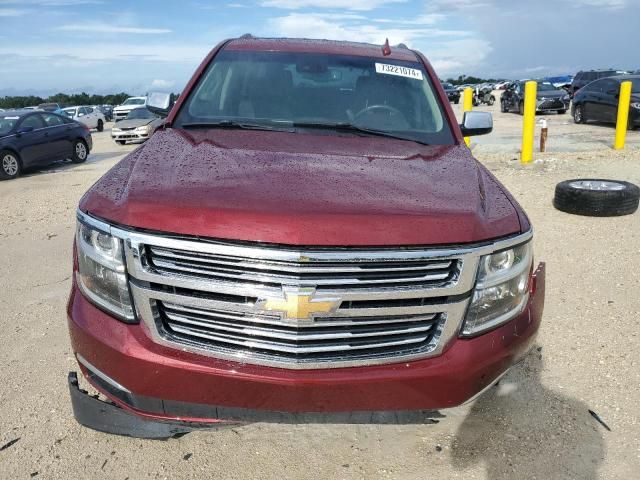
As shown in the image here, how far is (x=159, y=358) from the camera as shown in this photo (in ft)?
6.53

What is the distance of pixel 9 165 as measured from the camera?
12.3 m

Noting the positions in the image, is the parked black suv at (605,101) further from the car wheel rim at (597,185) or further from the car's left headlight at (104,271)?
the car's left headlight at (104,271)

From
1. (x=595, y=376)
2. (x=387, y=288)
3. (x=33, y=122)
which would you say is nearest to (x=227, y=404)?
(x=387, y=288)

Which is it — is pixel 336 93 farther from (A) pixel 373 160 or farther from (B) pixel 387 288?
(B) pixel 387 288

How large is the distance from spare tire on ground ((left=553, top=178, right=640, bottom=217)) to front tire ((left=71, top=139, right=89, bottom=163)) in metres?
12.2

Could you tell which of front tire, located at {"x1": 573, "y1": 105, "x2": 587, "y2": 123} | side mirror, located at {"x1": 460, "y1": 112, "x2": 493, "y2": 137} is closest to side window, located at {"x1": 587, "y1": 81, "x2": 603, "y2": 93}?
front tire, located at {"x1": 573, "y1": 105, "x2": 587, "y2": 123}

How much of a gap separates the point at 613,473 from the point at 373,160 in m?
1.73

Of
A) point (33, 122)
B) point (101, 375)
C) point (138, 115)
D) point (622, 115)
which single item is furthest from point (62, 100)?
point (101, 375)

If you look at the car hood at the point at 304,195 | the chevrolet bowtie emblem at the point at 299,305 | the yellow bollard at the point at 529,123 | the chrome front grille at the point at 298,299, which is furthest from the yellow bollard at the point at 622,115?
the chevrolet bowtie emblem at the point at 299,305

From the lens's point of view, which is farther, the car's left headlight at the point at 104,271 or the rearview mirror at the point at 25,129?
the rearview mirror at the point at 25,129

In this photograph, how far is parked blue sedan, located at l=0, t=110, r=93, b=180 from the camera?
40.6 feet

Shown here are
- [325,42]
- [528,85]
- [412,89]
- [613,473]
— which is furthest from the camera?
[528,85]

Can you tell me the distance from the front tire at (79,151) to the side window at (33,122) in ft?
3.86

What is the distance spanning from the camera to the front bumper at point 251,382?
1.98m
